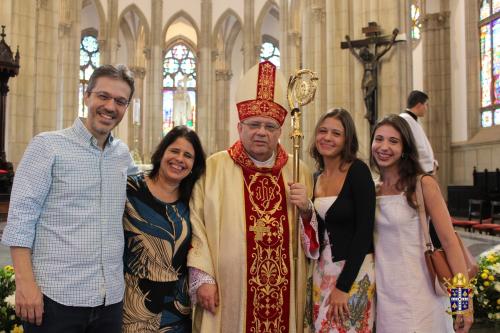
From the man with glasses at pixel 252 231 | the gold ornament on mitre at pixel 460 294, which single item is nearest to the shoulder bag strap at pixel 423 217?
the gold ornament on mitre at pixel 460 294

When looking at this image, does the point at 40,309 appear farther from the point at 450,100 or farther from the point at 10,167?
the point at 450,100

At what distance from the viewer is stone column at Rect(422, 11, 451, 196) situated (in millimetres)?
14805

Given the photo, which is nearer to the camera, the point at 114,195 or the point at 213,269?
the point at 114,195

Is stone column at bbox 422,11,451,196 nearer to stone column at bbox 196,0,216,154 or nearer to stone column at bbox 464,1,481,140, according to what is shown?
stone column at bbox 464,1,481,140

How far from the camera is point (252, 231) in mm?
2609

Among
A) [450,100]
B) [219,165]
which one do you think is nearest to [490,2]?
[450,100]

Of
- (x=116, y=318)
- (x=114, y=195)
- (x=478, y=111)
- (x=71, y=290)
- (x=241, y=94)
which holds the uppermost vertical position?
(x=478, y=111)

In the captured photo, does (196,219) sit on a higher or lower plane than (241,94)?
lower

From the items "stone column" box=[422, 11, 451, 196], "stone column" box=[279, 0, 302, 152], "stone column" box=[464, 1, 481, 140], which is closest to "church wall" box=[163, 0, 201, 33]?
→ "stone column" box=[279, 0, 302, 152]

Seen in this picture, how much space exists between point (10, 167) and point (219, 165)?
824cm

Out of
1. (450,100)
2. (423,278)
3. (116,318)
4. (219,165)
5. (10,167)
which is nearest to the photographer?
(116,318)

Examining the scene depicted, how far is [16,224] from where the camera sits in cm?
183

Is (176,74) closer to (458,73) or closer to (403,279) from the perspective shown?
(458,73)

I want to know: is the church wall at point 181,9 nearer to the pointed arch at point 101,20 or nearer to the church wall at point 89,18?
the pointed arch at point 101,20
